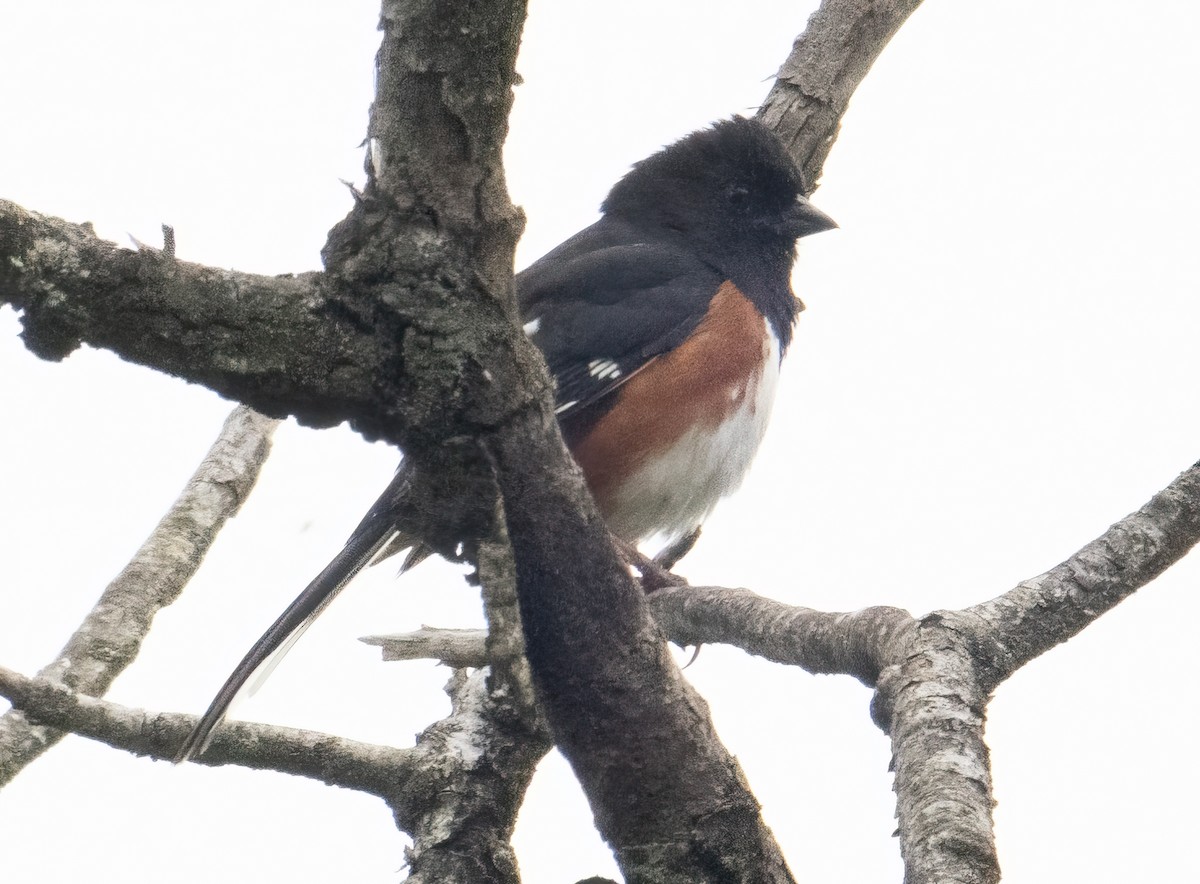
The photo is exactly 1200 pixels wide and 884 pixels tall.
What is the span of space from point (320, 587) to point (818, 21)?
2402 mm

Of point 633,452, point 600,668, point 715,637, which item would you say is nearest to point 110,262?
point 600,668

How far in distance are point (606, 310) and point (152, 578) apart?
4.96 feet

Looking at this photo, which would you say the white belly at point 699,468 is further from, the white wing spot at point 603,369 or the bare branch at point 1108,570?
the bare branch at point 1108,570

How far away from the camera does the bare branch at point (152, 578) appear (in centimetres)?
280

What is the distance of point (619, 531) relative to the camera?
4.21 metres

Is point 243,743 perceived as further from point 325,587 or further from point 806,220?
point 806,220

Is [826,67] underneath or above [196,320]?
above

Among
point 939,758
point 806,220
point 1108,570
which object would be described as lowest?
point 939,758

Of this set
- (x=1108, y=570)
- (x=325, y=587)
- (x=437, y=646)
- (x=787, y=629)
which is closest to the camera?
(x=1108, y=570)

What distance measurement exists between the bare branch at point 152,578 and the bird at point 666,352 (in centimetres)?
53

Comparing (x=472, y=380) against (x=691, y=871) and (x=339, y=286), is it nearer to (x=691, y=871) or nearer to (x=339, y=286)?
(x=339, y=286)

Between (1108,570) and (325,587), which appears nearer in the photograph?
(1108,570)

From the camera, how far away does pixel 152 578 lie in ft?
10.9

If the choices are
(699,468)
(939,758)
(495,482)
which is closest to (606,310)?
(699,468)
